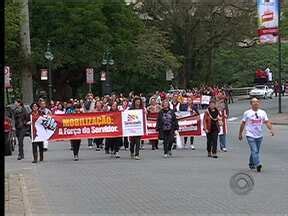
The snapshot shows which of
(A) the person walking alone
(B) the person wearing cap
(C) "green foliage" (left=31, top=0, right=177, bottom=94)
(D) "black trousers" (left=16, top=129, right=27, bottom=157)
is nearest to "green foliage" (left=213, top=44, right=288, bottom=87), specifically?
(C) "green foliage" (left=31, top=0, right=177, bottom=94)

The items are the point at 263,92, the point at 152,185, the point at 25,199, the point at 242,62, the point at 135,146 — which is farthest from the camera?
the point at 242,62

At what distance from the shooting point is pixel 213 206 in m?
10.2

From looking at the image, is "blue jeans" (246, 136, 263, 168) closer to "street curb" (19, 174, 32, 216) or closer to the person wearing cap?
the person wearing cap

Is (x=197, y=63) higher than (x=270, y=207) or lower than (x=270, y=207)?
higher

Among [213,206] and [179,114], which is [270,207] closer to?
[213,206]

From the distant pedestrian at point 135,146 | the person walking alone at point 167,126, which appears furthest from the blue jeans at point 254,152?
the person walking alone at point 167,126

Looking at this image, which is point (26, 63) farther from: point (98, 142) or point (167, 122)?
point (167, 122)

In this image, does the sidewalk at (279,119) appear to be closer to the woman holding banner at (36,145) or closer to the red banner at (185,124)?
the red banner at (185,124)

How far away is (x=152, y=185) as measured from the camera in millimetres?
12836

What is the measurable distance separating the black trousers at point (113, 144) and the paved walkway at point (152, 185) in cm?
32

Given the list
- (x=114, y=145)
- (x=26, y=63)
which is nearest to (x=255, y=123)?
(x=114, y=145)

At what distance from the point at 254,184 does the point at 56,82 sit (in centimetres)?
4733

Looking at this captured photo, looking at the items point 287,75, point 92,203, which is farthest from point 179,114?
point 287,75

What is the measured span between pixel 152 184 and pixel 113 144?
25.6 feet
